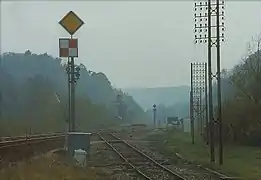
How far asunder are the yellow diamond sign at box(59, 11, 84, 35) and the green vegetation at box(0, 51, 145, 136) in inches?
694

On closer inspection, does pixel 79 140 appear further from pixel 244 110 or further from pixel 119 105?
pixel 119 105

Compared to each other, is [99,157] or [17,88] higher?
[17,88]

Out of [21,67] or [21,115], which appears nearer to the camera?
[21,115]

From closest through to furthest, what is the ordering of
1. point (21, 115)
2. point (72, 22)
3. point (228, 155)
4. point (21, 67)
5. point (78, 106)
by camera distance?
point (72, 22) → point (228, 155) → point (21, 115) → point (78, 106) → point (21, 67)

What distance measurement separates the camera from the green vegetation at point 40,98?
56.8 meters

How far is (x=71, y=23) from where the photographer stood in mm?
22688

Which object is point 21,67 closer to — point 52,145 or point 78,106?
point 78,106

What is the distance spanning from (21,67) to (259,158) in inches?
2722

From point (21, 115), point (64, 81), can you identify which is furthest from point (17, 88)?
point (64, 81)

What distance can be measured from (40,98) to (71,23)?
49.7 metres

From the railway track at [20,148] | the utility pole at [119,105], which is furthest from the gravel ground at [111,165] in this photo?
the utility pole at [119,105]

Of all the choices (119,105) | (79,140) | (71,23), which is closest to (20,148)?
(79,140)

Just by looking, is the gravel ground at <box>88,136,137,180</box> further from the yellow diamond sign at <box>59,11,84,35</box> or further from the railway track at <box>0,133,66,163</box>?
the yellow diamond sign at <box>59,11,84,35</box>

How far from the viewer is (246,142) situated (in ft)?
119
